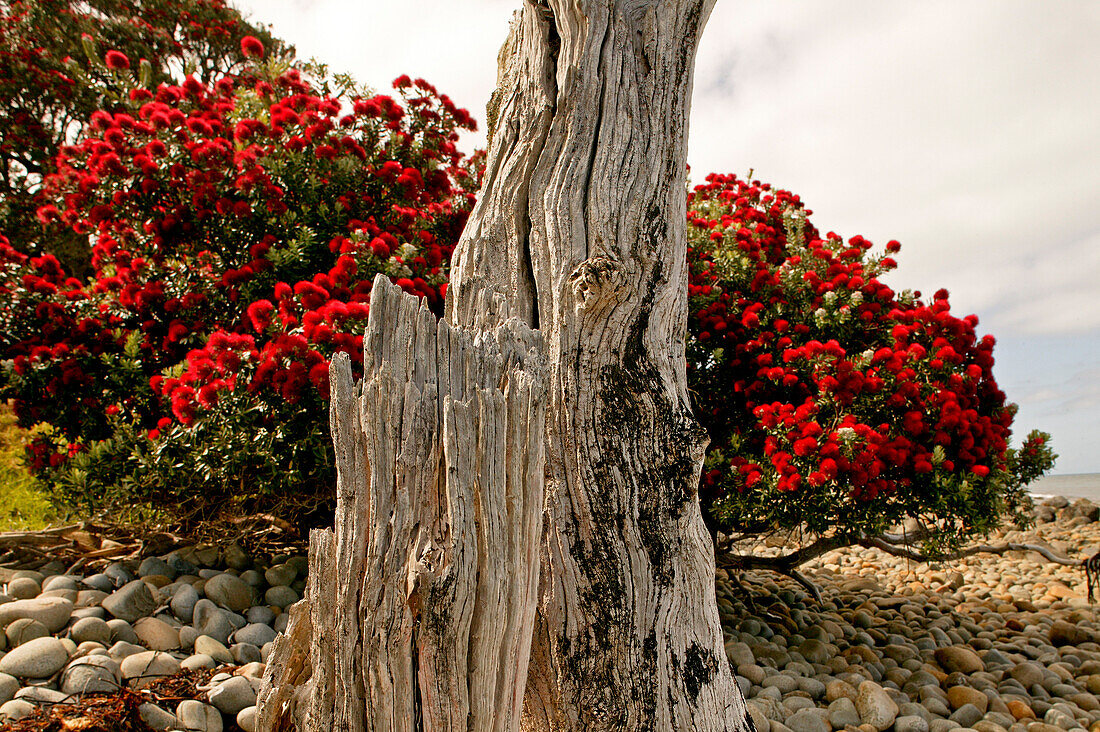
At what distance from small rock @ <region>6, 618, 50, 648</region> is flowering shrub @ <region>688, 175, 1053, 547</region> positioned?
3.54 m

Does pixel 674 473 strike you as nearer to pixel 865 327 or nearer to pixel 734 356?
pixel 734 356

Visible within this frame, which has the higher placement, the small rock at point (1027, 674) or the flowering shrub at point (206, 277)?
the flowering shrub at point (206, 277)

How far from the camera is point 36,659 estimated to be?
8.39 feet

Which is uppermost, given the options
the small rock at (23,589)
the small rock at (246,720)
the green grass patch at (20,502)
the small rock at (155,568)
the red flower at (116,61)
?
the red flower at (116,61)

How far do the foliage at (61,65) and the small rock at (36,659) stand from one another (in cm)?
716

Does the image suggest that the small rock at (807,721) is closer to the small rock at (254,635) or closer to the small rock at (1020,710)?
the small rock at (1020,710)

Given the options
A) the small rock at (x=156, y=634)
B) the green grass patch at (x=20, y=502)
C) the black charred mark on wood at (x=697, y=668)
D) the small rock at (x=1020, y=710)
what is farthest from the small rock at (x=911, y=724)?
the green grass patch at (x=20, y=502)

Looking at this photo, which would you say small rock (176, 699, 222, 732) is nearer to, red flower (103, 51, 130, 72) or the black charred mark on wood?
the black charred mark on wood

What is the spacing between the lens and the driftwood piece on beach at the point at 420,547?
5.13 ft

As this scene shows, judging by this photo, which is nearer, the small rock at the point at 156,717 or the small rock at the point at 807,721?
the small rock at the point at 156,717

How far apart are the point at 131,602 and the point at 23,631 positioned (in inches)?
17.2

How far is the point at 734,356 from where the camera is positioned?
4594 mm

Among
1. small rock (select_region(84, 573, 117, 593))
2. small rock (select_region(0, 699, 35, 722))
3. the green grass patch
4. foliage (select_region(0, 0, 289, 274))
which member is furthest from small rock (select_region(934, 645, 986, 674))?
foliage (select_region(0, 0, 289, 274))

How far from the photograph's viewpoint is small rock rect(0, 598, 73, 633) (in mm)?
2848
